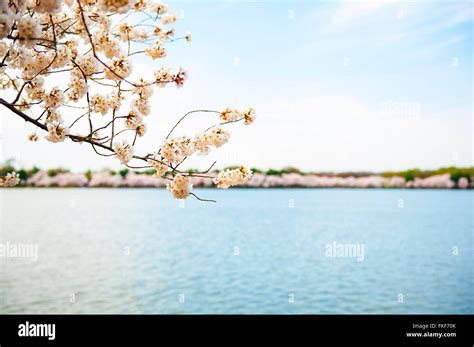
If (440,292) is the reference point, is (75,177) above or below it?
above

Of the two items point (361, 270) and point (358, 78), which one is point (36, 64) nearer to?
point (361, 270)

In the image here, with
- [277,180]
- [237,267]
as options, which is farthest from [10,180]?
[277,180]

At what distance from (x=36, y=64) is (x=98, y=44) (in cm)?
28

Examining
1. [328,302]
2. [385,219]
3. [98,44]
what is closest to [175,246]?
[328,302]

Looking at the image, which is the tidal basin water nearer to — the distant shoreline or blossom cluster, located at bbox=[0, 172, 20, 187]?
the distant shoreline

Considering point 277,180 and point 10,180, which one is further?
point 277,180

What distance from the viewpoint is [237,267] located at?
1700 centimetres

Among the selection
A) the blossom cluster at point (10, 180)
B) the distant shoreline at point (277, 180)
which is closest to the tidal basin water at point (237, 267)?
the distant shoreline at point (277, 180)

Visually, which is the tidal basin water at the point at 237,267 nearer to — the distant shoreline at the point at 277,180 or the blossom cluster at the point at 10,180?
the distant shoreline at the point at 277,180

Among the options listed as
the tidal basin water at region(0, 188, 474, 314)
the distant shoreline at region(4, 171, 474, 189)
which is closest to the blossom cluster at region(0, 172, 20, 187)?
the tidal basin water at region(0, 188, 474, 314)

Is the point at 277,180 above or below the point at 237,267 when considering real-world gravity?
above

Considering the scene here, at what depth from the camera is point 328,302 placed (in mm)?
12422

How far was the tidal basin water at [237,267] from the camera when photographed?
1207cm

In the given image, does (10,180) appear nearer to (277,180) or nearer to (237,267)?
(237,267)
